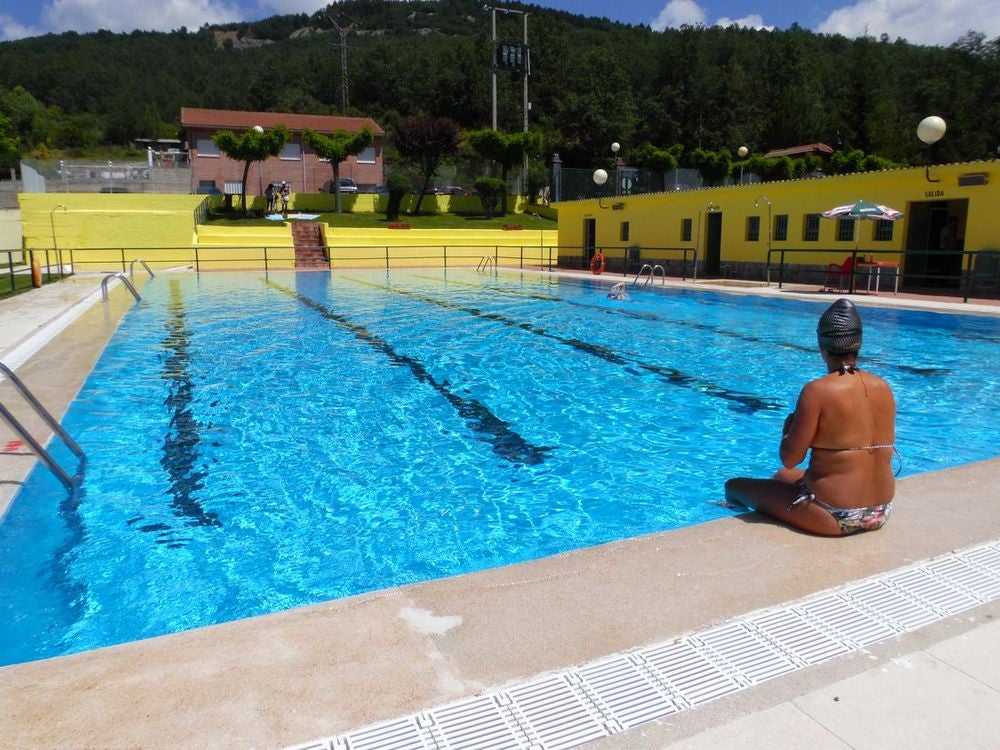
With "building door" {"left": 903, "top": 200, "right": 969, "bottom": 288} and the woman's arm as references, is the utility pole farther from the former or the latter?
the woman's arm

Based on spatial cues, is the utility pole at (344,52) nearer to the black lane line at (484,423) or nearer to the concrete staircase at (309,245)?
the concrete staircase at (309,245)

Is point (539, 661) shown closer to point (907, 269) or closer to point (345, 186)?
point (907, 269)

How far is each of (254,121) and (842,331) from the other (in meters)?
57.6

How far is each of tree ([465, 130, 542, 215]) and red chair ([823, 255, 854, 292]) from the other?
28.0 metres

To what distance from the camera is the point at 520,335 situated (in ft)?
44.6

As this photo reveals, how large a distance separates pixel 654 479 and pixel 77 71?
11962 centimetres

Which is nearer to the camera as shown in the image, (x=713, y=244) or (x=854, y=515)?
(x=854, y=515)

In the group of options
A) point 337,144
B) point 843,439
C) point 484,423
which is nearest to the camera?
point 843,439

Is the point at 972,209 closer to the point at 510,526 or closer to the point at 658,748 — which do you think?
the point at 510,526

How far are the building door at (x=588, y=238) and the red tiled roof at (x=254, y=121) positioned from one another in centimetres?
2541

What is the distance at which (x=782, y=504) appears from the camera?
3.83 meters

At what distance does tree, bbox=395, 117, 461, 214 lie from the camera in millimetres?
47750

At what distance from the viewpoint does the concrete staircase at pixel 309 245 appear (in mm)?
32781

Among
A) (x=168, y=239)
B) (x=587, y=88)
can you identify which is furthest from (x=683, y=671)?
(x=587, y=88)
